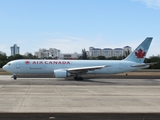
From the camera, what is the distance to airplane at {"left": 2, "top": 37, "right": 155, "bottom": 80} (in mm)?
39750

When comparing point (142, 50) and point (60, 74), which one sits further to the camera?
point (142, 50)

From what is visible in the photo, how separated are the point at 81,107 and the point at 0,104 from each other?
172 inches

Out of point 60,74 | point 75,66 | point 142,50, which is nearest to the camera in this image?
point 60,74

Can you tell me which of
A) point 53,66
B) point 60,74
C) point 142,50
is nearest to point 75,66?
point 53,66

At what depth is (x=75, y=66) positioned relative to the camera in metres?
42.1

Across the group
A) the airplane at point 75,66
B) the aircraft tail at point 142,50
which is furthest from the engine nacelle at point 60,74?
the aircraft tail at point 142,50

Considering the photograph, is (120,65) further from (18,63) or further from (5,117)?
(5,117)

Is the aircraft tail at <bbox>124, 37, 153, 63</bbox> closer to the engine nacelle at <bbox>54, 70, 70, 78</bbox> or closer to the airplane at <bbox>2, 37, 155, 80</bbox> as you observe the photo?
the airplane at <bbox>2, 37, 155, 80</bbox>

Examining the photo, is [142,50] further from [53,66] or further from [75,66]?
[53,66]

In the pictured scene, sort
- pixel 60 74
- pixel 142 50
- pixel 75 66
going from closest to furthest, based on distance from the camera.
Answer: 1. pixel 60 74
2. pixel 75 66
3. pixel 142 50

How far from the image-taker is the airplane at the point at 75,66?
39.8 meters

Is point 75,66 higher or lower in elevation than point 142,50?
lower

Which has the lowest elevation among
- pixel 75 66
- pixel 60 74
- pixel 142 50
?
pixel 60 74

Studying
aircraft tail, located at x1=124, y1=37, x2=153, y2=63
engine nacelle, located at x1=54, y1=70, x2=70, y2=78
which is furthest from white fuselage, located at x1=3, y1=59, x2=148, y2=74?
engine nacelle, located at x1=54, y1=70, x2=70, y2=78
